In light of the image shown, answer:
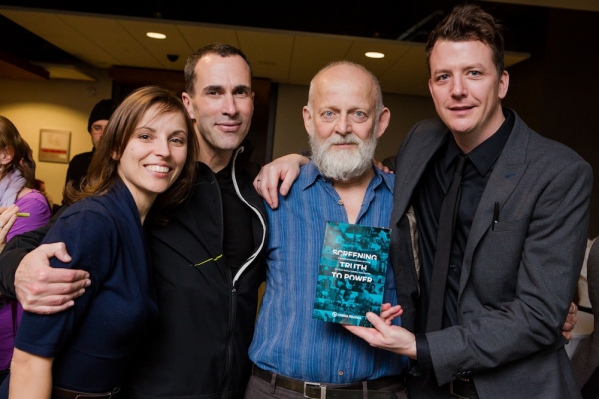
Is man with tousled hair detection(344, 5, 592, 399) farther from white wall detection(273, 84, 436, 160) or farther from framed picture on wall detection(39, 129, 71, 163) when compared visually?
framed picture on wall detection(39, 129, 71, 163)

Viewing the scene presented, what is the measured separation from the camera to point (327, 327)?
1871mm

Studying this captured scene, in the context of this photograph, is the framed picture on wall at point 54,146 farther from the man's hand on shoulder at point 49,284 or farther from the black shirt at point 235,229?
the man's hand on shoulder at point 49,284

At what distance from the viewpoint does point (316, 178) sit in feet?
6.81

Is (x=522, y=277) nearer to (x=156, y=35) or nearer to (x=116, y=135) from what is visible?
(x=116, y=135)

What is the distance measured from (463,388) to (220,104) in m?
1.34

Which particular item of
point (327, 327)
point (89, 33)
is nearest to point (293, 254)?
point (327, 327)

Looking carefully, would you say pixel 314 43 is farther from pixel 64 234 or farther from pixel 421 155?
pixel 64 234

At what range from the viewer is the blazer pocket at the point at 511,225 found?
168 centimetres

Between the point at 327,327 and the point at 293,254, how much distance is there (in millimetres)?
273

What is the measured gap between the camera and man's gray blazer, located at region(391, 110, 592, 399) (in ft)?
5.43

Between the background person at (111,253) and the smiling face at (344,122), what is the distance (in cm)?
47

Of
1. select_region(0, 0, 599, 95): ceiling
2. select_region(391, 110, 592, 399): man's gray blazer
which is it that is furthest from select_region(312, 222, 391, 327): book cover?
select_region(0, 0, 599, 95): ceiling

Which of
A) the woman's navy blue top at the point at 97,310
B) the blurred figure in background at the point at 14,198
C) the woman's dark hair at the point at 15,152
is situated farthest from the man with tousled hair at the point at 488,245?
the woman's dark hair at the point at 15,152

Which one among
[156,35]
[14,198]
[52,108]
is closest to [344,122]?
[14,198]
